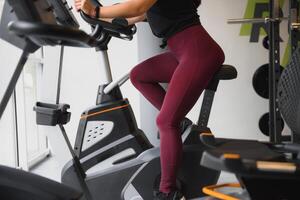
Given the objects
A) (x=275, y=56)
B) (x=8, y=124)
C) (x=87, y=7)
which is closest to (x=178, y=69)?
(x=87, y=7)

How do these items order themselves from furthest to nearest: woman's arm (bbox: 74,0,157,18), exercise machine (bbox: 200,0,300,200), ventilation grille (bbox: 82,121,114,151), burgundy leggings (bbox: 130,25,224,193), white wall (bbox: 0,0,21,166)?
white wall (bbox: 0,0,21,166), ventilation grille (bbox: 82,121,114,151), burgundy leggings (bbox: 130,25,224,193), woman's arm (bbox: 74,0,157,18), exercise machine (bbox: 200,0,300,200)

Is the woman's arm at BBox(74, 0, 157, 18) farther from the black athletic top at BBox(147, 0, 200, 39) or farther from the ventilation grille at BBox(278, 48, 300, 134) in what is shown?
the ventilation grille at BBox(278, 48, 300, 134)

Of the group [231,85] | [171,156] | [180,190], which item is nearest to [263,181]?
[171,156]

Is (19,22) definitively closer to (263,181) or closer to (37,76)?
(263,181)

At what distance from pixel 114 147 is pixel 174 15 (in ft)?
2.78

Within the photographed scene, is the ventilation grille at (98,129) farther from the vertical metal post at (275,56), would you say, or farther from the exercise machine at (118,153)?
the vertical metal post at (275,56)

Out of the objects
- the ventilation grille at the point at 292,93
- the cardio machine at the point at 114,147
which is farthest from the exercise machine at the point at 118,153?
the ventilation grille at the point at 292,93

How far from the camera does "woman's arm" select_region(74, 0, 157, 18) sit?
5.24 feet

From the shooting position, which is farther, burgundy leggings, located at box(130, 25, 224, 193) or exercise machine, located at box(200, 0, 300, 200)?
burgundy leggings, located at box(130, 25, 224, 193)

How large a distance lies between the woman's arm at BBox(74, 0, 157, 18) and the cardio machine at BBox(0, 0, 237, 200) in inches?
7.8

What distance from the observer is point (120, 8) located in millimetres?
1598

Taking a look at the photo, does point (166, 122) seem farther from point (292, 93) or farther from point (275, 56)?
point (275, 56)

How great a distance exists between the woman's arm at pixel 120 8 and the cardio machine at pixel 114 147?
0.20m

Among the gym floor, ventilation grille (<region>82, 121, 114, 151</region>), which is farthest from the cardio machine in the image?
the gym floor
